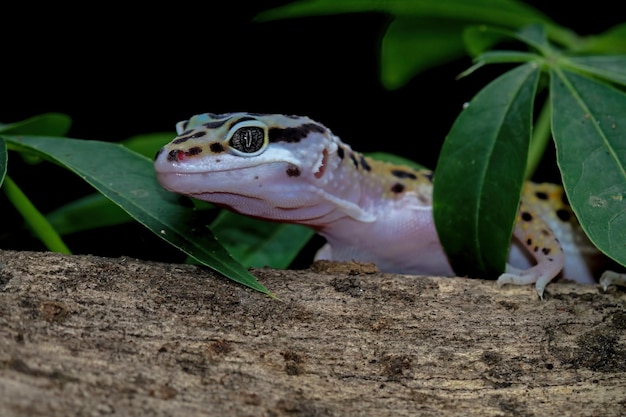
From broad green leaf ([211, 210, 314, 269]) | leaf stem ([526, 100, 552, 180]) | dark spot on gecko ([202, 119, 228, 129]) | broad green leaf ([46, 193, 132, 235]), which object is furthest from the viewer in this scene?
leaf stem ([526, 100, 552, 180])

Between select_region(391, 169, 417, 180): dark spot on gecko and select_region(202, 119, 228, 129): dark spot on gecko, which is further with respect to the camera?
select_region(391, 169, 417, 180): dark spot on gecko

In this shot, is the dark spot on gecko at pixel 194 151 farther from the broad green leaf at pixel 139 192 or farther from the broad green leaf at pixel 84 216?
the broad green leaf at pixel 84 216

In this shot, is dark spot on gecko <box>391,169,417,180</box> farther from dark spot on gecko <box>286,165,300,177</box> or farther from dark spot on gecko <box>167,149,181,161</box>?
dark spot on gecko <box>167,149,181,161</box>

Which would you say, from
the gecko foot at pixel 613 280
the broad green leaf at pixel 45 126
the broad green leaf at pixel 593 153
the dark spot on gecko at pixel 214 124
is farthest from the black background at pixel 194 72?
the gecko foot at pixel 613 280

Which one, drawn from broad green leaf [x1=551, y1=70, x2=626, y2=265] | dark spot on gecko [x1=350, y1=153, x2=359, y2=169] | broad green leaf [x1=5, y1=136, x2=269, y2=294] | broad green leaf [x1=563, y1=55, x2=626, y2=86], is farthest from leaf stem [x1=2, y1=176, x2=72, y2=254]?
broad green leaf [x1=563, y1=55, x2=626, y2=86]

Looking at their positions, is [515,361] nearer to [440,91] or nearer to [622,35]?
[622,35]

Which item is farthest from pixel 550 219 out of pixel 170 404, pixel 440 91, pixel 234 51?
pixel 234 51

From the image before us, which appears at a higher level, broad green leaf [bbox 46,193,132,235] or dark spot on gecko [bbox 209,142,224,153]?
dark spot on gecko [bbox 209,142,224,153]
